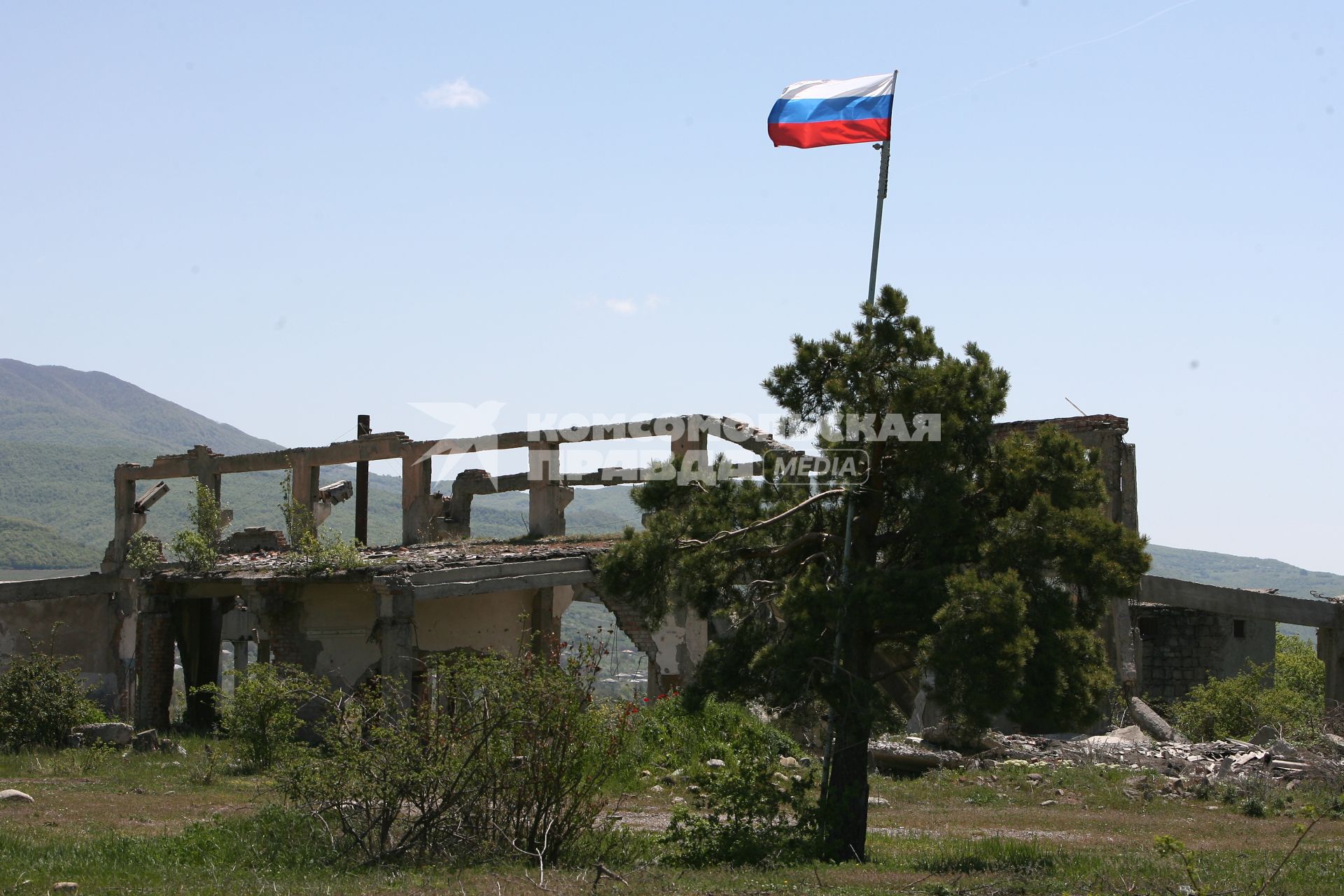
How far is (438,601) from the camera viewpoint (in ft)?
66.7

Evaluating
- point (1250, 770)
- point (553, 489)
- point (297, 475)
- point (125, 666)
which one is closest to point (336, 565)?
point (553, 489)

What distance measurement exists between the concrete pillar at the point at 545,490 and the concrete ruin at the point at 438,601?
3 cm

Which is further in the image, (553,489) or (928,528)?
(553,489)

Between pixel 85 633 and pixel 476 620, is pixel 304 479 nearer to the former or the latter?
pixel 85 633

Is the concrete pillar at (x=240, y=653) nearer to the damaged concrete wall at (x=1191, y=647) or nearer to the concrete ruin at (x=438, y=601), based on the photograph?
the concrete ruin at (x=438, y=601)

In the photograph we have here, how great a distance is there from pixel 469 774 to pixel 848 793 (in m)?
3.11

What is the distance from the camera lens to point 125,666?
25312 mm

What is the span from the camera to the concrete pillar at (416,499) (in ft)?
79.5

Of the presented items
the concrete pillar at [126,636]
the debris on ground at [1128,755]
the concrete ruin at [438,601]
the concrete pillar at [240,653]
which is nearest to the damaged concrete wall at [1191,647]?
the concrete ruin at [438,601]

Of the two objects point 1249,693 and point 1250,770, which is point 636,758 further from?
point 1249,693

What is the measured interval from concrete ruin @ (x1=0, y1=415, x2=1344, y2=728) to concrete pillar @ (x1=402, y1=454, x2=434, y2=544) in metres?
0.03

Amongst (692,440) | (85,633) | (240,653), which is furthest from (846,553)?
(240,653)

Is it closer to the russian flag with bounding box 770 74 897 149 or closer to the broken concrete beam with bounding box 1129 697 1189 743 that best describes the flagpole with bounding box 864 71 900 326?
the russian flag with bounding box 770 74 897 149

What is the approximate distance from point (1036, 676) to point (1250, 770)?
768 cm
